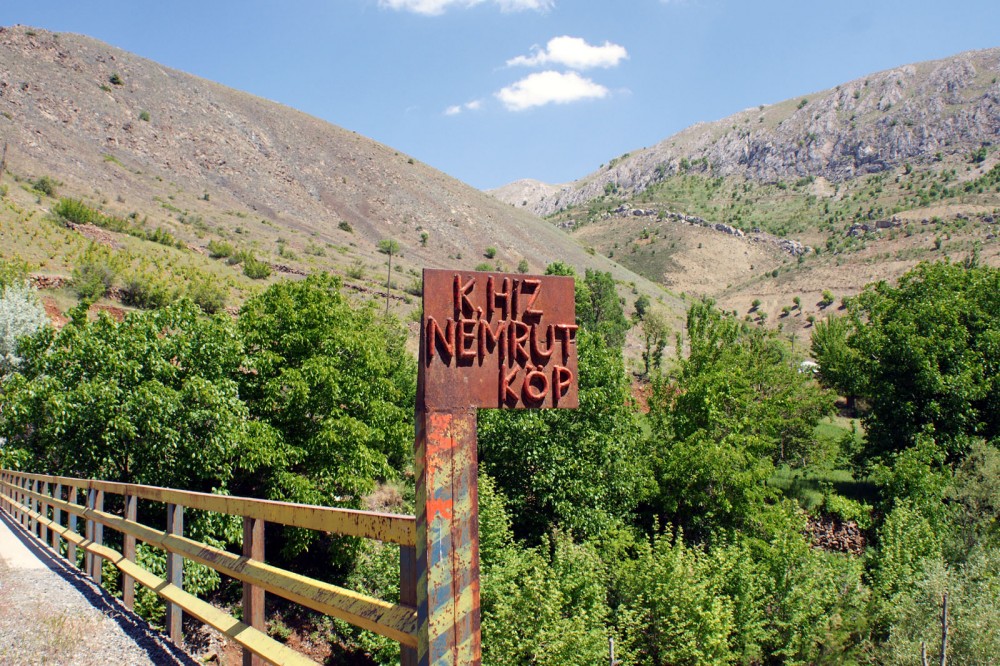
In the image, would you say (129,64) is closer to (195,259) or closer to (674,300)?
(195,259)

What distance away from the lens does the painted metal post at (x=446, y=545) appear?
278 centimetres

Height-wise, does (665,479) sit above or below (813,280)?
below

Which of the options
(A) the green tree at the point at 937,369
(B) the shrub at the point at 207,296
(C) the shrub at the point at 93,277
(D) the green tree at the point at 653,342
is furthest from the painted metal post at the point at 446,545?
(D) the green tree at the point at 653,342

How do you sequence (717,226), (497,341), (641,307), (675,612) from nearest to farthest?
(497,341), (675,612), (641,307), (717,226)

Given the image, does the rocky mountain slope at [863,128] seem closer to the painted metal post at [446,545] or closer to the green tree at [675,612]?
the green tree at [675,612]

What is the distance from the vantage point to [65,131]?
66562mm

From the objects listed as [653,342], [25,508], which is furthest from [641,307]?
[25,508]

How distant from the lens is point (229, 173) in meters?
75.9

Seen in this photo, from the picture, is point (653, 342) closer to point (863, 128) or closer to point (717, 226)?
point (717, 226)

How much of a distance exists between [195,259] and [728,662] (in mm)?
41509

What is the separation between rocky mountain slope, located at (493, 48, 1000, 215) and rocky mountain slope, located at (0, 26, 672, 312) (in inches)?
2862

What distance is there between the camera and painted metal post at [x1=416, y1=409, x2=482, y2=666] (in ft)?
9.11

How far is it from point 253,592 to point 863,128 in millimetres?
164215

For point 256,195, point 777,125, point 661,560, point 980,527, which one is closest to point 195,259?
point 256,195
